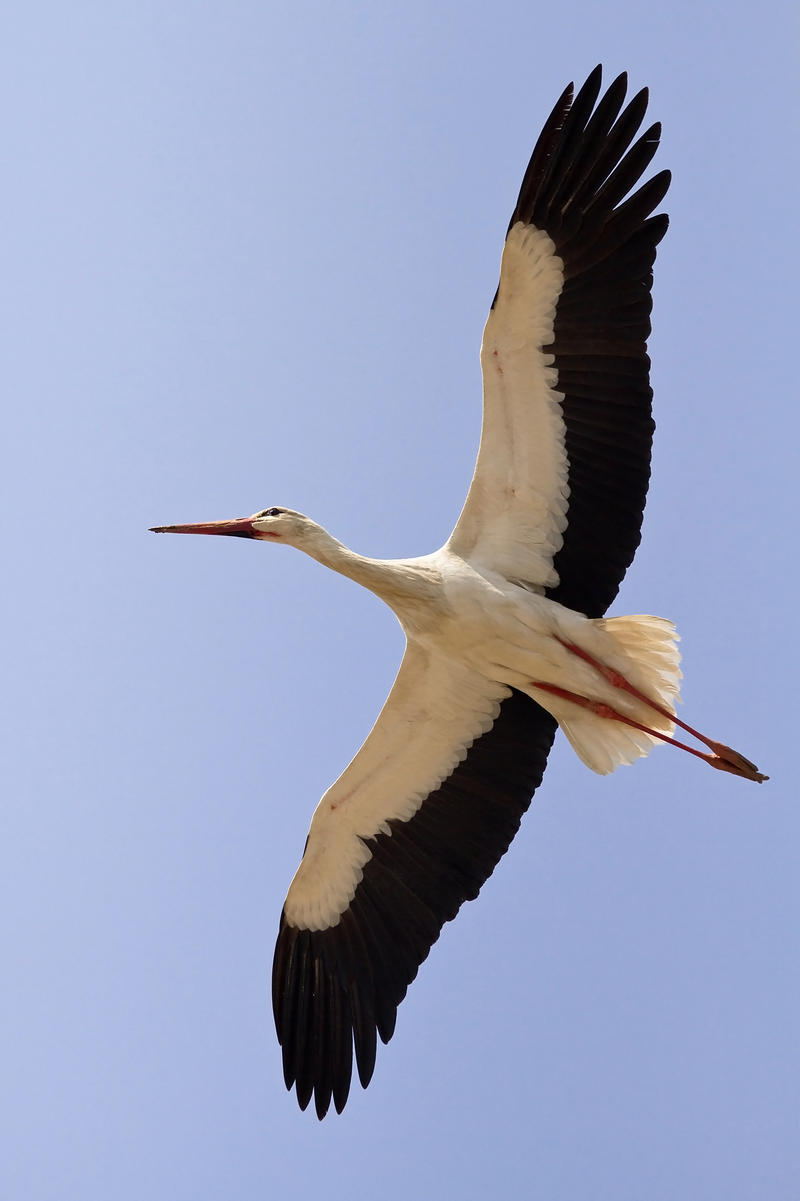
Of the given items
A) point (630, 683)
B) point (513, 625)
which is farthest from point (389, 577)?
point (630, 683)

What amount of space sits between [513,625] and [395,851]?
164 cm

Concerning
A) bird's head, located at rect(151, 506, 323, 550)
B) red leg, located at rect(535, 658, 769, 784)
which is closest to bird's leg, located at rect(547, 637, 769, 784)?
red leg, located at rect(535, 658, 769, 784)

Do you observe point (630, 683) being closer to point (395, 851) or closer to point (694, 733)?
point (694, 733)

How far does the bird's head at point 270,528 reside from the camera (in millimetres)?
8078

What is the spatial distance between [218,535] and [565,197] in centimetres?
262

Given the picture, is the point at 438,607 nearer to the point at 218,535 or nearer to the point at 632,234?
the point at 218,535

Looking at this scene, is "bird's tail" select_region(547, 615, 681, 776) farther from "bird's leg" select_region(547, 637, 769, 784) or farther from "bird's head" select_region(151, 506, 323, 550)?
"bird's head" select_region(151, 506, 323, 550)

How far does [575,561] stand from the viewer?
7.96 m

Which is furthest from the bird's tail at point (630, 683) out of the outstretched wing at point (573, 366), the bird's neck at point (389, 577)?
the bird's neck at point (389, 577)

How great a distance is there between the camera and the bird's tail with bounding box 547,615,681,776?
7.80m

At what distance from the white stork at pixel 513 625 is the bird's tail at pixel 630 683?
1cm

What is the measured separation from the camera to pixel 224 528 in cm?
852

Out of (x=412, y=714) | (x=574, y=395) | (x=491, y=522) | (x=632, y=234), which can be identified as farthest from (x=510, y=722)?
(x=632, y=234)

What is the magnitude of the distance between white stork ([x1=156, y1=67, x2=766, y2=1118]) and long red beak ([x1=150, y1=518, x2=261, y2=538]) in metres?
0.01
